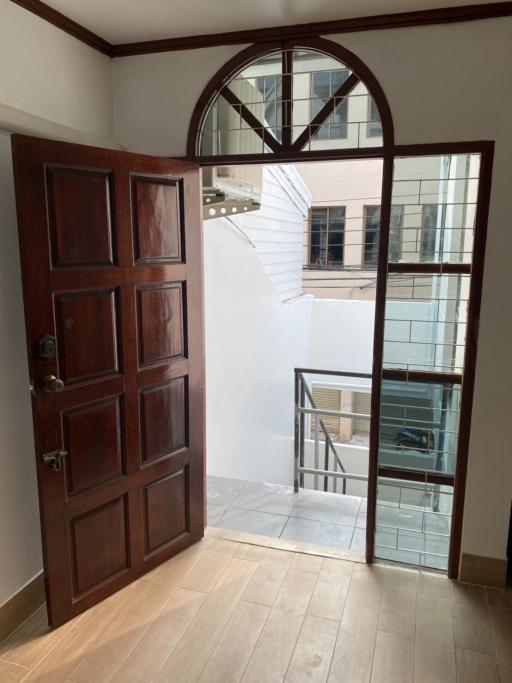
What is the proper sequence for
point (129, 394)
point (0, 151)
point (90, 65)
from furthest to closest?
1. point (90, 65)
2. point (129, 394)
3. point (0, 151)

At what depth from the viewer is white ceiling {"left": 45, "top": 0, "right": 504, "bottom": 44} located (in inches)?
84.9

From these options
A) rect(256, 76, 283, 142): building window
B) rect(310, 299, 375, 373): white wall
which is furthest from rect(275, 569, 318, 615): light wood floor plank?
rect(310, 299, 375, 373): white wall

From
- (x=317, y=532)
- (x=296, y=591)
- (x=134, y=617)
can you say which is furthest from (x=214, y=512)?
(x=134, y=617)

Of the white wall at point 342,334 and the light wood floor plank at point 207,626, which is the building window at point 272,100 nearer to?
the light wood floor plank at point 207,626

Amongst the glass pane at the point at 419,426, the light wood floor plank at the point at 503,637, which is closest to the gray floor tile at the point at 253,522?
the glass pane at the point at 419,426

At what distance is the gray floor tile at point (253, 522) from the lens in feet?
10.7

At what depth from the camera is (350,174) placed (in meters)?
7.50

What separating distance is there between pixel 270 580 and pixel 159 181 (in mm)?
1996

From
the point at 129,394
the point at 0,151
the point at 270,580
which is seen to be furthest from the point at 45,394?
the point at 270,580

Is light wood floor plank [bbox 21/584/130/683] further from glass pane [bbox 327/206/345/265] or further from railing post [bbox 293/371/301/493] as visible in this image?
glass pane [bbox 327/206/345/265]

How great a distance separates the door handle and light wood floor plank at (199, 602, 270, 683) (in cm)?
98

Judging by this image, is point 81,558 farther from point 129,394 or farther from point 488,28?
point 488,28

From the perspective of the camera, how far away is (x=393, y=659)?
2084 mm

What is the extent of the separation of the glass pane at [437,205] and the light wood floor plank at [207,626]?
5.75 feet
